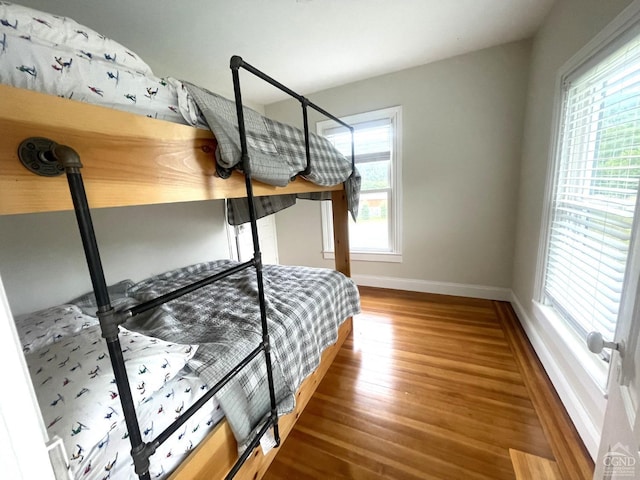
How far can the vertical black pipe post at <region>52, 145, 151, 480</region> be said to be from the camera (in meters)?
0.48

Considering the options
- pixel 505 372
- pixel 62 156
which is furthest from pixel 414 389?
pixel 62 156

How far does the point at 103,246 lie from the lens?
189cm

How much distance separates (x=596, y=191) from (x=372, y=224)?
2.07 metres

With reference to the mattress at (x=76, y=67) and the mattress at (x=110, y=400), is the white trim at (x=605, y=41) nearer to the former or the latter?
the mattress at (x=76, y=67)

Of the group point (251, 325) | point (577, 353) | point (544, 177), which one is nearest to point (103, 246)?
point (251, 325)

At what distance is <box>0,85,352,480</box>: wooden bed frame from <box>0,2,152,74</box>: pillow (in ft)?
0.63

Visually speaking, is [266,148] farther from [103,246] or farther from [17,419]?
[103,246]

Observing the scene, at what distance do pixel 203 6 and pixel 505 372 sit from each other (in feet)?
10.2

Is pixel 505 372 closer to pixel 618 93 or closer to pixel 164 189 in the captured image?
pixel 618 93

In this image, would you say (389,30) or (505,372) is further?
(389,30)

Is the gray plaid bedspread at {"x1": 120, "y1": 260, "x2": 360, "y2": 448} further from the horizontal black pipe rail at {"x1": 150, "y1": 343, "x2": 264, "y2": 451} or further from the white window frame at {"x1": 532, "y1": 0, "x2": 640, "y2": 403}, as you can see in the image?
the white window frame at {"x1": 532, "y1": 0, "x2": 640, "y2": 403}

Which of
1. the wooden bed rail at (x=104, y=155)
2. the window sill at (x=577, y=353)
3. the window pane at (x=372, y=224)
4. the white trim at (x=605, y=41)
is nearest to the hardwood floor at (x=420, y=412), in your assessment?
the window sill at (x=577, y=353)

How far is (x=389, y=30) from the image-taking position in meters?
2.02

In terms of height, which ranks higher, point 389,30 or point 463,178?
point 389,30
